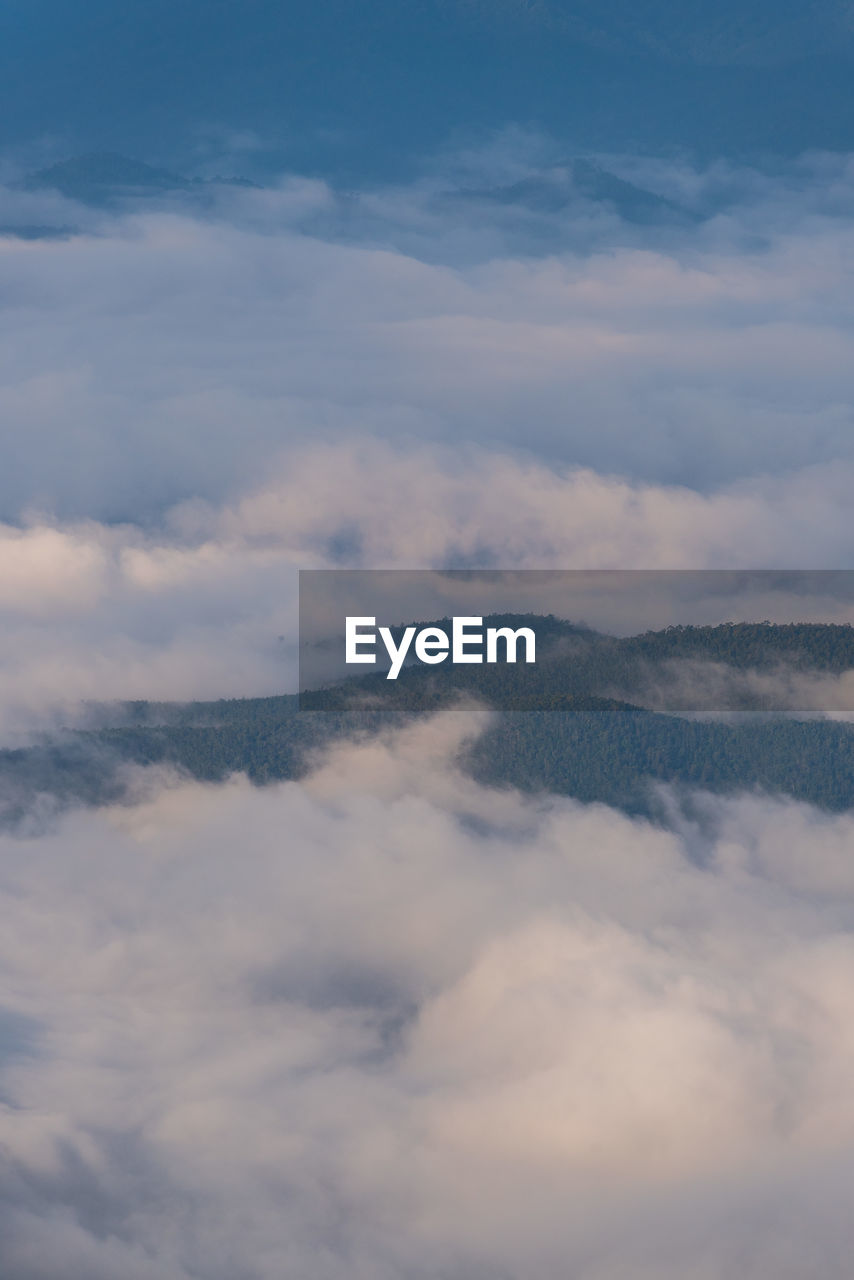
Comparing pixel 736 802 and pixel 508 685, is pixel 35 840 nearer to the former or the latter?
pixel 508 685

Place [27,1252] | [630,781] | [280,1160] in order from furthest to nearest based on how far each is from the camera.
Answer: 1. [630,781]
2. [280,1160]
3. [27,1252]

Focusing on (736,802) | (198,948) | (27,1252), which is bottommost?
(27,1252)

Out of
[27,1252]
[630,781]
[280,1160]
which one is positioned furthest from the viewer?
[630,781]

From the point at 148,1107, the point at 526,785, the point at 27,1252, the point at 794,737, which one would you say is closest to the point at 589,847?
the point at 526,785

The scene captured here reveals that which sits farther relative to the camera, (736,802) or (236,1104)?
(736,802)

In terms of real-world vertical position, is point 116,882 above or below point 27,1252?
above

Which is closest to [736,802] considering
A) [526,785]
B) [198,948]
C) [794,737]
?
[794,737]

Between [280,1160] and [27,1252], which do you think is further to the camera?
[280,1160]

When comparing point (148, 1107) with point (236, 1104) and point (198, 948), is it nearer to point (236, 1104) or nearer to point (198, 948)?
point (236, 1104)

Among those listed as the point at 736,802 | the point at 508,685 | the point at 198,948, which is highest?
the point at 508,685
